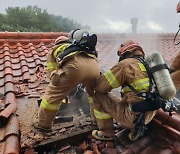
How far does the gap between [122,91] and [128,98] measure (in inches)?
6.6

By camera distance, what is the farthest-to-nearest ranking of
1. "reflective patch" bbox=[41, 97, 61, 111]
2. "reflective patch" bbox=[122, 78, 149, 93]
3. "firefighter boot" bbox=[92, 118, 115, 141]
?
1. "reflective patch" bbox=[41, 97, 61, 111]
2. "firefighter boot" bbox=[92, 118, 115, 141]
3. "reflective patch" bbox=[122, 78, 149, 93]

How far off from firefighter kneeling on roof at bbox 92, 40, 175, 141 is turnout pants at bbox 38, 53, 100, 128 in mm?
242

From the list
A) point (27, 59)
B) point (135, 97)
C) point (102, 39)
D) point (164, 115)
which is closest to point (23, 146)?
point (135, 97)

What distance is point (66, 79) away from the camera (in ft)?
11.2

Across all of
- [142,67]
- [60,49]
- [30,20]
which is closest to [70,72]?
[60,49]

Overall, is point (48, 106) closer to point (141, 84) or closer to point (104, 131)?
point (104, 131)

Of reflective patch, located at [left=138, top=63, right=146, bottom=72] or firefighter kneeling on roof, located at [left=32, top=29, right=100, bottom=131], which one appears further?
firefighter kneeling on roof, located at [left=32, top=29, right=100, bottom=131]

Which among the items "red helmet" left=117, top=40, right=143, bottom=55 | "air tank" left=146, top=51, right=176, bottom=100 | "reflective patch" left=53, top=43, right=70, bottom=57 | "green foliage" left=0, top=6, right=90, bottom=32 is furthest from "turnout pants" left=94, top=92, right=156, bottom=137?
"green foliage" left=0, top=6, right=90, bottom=32

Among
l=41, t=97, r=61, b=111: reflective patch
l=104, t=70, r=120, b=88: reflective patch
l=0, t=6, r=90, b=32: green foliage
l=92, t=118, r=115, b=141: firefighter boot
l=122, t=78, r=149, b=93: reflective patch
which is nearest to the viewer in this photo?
l=122, t=78, r=149, b=93: reflective patch

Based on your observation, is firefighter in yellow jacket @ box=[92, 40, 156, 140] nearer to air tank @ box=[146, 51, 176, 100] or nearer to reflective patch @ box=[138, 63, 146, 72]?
reflective patch @ box=[138, 63, 146, 72]

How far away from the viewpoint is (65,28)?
27.0 meters

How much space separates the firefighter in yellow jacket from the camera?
302 centimetres

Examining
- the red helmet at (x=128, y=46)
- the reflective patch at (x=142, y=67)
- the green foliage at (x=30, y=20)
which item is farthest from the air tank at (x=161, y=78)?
the green foliage at (x=30, y=20)

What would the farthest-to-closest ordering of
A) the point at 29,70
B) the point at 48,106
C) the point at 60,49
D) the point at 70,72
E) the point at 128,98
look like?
the point at 29,70, the point at 60,49, the point at 48,106, the point at 70,72, the point at 128,98
